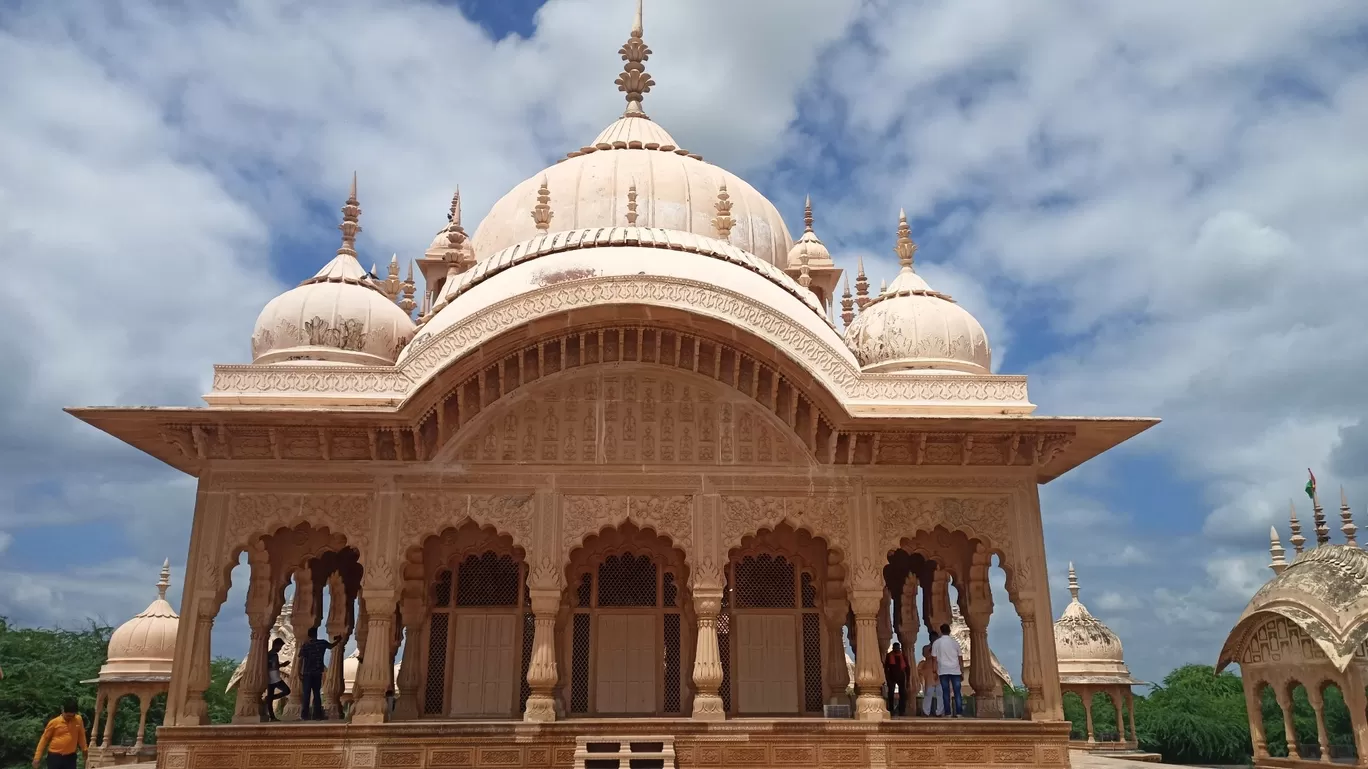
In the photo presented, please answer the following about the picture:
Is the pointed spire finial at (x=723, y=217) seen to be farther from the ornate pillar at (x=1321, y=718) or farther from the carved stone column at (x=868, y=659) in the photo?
the ornate pillar at (x=1321, y=718)

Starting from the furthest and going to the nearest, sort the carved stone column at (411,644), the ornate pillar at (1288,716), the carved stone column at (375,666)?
the ornate pillar at (1288,716)
the carved stone column at (411,644)
the carved stone column at (375,666)

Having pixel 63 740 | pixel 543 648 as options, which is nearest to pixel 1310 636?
pixel 543 648

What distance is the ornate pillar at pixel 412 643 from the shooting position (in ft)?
42.8

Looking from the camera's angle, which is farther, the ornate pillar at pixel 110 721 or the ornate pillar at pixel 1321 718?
the ornate pillar at pixel 110 721

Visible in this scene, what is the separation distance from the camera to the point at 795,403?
12.4 metres

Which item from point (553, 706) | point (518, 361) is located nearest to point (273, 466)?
point (518, 361)

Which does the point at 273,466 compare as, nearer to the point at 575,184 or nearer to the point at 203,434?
the point at 203,434

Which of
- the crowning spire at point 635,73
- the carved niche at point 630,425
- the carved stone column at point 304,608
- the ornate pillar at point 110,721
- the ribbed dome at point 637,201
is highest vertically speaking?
the crowning spire at point 635,73

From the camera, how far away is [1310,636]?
15719mm

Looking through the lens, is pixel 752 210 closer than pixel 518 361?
No

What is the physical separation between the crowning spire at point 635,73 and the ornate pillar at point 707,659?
1170cm

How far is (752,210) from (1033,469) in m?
7.85

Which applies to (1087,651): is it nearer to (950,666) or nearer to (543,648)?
(950,666)

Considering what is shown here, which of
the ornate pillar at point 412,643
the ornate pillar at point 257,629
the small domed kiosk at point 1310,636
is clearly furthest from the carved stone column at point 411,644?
the small domed kiosk at point 1310,636
